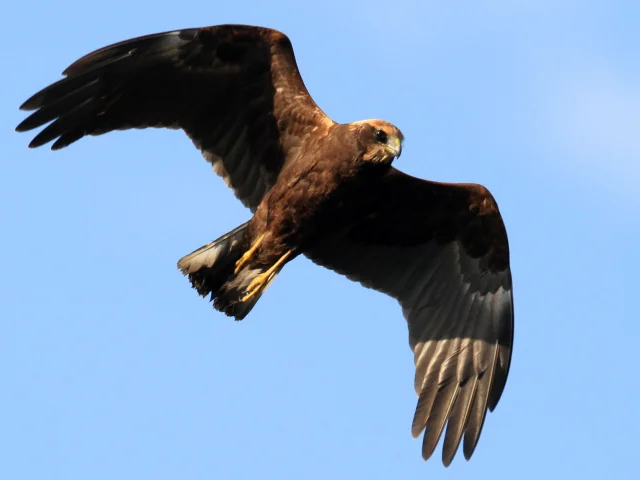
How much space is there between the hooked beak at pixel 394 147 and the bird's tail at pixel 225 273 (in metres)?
1.51

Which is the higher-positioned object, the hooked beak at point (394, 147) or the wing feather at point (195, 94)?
the wing feather at point (195, 94)

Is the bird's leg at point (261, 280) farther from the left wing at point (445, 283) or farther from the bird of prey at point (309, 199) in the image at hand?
the left wing at point (445, 283)

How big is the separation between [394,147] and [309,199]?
A: 0.82 m

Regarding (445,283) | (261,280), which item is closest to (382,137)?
(261,280)

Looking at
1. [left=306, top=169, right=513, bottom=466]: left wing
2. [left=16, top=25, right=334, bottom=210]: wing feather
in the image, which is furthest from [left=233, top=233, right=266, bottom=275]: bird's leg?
[left=306, top=169, right=513, bottom=466]: left wing

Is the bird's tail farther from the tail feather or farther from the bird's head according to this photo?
the bird's head

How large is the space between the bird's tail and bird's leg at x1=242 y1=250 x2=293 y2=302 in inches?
0.6

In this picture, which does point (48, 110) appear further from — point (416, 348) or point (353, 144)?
point (416, 348)

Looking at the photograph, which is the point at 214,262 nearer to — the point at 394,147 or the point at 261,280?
the point at 261,280

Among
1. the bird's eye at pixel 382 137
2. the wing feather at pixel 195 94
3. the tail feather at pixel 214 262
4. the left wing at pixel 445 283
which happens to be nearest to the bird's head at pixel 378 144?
the bird's eye at pixel 382 137

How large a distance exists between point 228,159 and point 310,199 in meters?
1.14

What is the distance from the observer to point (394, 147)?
9805mm

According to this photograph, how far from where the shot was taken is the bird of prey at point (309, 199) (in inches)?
402

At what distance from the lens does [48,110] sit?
33.9 feet
